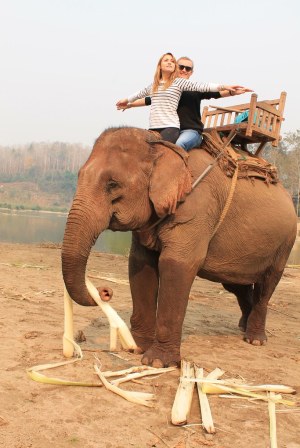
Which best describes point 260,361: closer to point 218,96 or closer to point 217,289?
point 218,96

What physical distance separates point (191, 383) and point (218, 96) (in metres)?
2.93

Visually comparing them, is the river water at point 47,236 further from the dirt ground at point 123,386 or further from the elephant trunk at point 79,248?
the elephant trunk at point 79,248

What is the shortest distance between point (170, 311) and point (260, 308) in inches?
81.6

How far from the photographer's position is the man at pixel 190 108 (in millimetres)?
5102

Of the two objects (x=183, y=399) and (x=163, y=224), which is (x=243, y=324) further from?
(x=183, y=399)

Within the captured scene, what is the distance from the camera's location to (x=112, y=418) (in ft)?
10.6

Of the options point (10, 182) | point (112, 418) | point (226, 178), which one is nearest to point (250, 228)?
point (226, 178)

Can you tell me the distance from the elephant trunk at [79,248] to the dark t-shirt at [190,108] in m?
1.64

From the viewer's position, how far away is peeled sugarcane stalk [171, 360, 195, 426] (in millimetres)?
3201

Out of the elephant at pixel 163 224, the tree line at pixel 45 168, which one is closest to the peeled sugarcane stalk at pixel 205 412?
the elephant at pixel 163 224

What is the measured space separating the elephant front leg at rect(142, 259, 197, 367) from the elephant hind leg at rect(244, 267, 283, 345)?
1.81 m

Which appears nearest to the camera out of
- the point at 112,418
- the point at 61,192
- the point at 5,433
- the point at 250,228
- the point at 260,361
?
the point at 5,433

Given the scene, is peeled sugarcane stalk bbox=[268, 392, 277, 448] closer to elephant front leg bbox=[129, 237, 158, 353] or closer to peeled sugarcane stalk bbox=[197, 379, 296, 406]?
peeled sugarcane stalk bbox=[197, 379, 296, 406]

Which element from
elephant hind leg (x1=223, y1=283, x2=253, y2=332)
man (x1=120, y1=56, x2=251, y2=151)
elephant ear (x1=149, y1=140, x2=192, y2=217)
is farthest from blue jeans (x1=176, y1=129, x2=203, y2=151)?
elephant hind leg (x1=223, y1=283, x2=253, y2=332)
